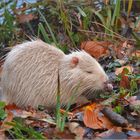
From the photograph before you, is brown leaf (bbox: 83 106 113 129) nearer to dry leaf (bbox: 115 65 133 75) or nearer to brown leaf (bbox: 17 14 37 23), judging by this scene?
dry leaf (bbox: 115 65 133 75)

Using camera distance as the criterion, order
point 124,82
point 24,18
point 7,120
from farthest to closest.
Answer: point 24,18 → point 124,82 → point 7,120

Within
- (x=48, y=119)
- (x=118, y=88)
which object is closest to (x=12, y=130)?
(x=48, y=119)

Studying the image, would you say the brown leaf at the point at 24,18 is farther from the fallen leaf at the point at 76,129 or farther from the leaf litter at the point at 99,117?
the fallen leaf at the point at 76,129

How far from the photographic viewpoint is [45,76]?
4.64m

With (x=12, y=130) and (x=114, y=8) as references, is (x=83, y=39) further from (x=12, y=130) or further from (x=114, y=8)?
(x=12, y=130)

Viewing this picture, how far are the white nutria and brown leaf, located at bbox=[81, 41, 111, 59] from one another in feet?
3.54

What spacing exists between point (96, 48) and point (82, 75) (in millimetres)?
1251

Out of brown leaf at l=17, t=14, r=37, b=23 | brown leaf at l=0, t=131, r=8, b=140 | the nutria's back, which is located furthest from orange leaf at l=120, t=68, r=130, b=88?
brown leaf at l=17, t=14, r=37, b=23

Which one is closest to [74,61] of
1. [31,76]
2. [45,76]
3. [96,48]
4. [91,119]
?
[45,76]

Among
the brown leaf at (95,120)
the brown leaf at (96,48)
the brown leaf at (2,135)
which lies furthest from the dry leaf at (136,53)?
the brown leaf at (2,135)

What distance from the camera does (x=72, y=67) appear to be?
184 inches

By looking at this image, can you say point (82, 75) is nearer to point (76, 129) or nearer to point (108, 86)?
point (108, 86)

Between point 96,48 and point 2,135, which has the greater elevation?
point 96,48

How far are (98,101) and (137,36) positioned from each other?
5.10 ft
